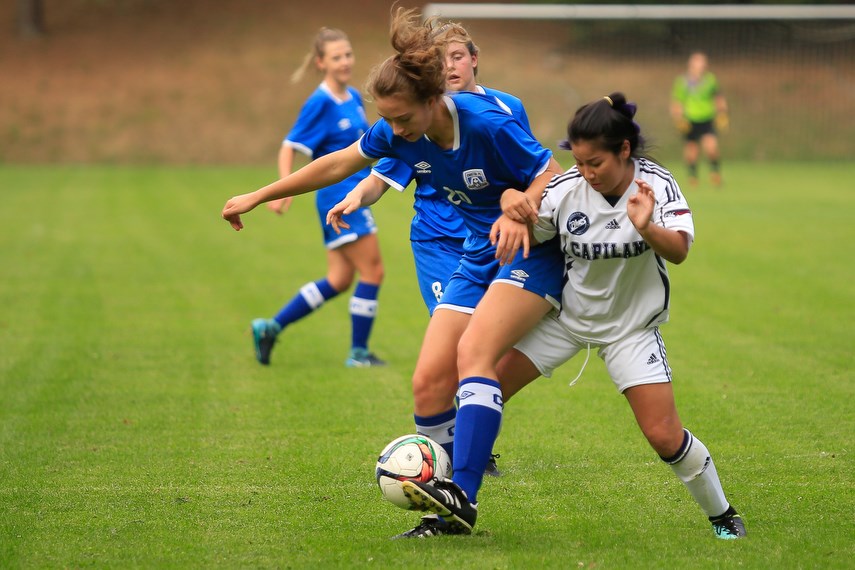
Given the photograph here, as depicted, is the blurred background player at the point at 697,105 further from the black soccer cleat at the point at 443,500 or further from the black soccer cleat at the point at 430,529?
the black soccer cleat at the point at 443,500

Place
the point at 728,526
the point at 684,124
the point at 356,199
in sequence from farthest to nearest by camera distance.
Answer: the point at 684,124
the point at 356,199
the point at 728,526

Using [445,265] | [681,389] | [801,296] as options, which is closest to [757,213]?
[801,296]

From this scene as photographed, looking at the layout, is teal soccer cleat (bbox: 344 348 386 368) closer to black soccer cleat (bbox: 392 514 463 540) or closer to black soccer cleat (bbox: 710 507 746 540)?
black soccer cleat (bbox: 392 514 463 540)

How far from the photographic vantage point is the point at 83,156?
2738cm

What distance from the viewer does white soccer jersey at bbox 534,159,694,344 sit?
4.04 meters

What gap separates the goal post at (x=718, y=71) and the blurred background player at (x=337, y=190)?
628 inches

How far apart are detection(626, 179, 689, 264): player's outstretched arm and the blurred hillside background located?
15874 mm

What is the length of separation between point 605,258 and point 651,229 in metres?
0.39

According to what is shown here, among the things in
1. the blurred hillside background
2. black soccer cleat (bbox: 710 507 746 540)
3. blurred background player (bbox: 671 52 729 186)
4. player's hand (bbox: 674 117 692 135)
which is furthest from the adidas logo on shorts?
player's hand (bbox: 674 117 692 135)

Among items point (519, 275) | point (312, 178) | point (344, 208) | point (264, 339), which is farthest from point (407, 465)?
point (264, 339)

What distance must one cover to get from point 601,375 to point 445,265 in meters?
2.39

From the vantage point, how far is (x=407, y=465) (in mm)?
4109

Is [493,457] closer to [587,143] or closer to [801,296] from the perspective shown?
[587,143]

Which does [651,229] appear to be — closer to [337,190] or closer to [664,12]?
[337,190]
